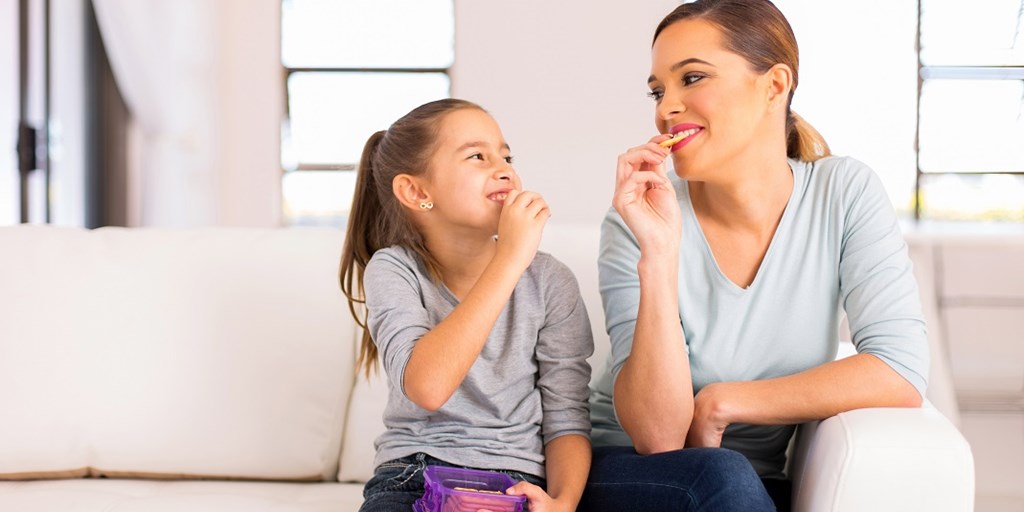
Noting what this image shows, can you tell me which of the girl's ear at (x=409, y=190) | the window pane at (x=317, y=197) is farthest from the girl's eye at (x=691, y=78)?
the window pane at (x=317, y=197)

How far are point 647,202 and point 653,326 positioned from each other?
0.19 metres

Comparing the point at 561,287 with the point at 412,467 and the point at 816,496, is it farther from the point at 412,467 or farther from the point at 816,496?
the point at 816,496

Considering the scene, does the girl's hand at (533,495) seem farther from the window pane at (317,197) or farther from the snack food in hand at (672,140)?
the window pane at (317,197)

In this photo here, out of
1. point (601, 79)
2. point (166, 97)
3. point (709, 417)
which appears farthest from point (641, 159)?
point (166, 97)

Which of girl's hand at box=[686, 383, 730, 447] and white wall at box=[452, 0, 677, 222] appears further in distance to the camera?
white wall at box=[452, 0, 677, 222]

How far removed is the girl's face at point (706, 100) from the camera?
1480 mm

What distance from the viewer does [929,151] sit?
15.4 feet

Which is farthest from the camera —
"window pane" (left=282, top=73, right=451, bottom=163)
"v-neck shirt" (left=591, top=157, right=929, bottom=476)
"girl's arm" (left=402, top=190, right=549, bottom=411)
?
"window pane" (left=282, top=73, right=451, bottom=163)

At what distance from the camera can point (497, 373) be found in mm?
1536

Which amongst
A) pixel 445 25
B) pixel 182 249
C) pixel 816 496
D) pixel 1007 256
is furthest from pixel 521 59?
pixel 816 496

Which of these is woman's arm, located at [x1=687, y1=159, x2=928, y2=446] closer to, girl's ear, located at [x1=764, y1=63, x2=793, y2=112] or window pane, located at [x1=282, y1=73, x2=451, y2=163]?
girl's ear, located at [x1=764, y1=63, x2=793, y2=112]

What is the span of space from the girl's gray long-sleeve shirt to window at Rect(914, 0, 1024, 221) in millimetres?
3622

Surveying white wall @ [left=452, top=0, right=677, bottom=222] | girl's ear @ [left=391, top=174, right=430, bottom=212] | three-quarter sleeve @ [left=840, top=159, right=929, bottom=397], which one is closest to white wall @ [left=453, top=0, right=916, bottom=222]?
white wall @ [left=452, top=0, right=677, bottom=222]

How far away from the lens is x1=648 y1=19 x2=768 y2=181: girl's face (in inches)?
58.3
